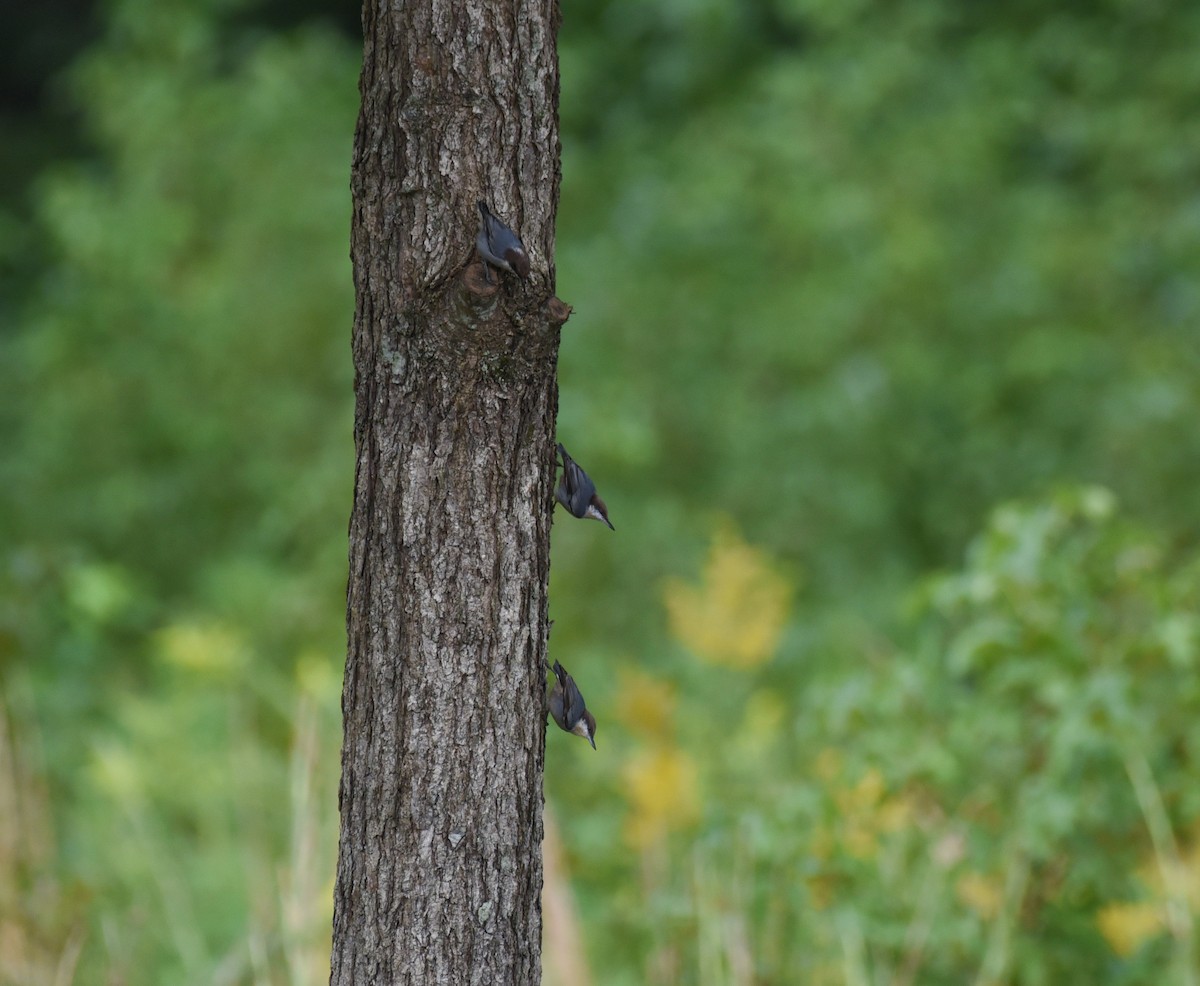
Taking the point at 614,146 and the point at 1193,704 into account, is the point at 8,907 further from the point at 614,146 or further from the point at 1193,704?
the point at 614,146

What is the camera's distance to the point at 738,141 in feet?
18.0

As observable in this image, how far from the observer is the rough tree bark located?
1.19 m

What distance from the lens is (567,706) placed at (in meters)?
1.31

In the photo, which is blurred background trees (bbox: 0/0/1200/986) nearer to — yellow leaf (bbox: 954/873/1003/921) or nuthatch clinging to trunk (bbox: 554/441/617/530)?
yellow leaf (bbox: 954/873/1003/921)

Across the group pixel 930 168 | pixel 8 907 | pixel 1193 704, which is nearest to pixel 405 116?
pixel 1193 704

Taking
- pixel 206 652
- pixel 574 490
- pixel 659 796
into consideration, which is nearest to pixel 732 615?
pixel 659 796

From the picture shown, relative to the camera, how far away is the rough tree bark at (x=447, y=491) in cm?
119

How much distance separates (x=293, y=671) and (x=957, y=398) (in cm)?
225

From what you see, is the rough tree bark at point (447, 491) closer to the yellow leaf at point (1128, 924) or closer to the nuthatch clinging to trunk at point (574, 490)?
the nuthatch clinging to trunk at point (574, 490)

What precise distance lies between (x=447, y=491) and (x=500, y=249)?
0.20 meters

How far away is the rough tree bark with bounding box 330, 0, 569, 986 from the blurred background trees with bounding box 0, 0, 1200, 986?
94 centimetres

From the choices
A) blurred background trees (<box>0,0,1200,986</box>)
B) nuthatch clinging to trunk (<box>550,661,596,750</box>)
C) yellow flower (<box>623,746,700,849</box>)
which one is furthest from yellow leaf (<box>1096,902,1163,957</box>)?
nuthatch clinging to trunk (<box>550,661,596,750</box>)

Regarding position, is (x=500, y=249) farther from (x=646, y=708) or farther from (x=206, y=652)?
(x=206, y=652)

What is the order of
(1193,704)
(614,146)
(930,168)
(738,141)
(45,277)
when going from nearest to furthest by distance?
(1193,704)
(930,168)
(738,141)
(614,146)
(45,277)
